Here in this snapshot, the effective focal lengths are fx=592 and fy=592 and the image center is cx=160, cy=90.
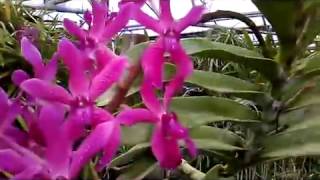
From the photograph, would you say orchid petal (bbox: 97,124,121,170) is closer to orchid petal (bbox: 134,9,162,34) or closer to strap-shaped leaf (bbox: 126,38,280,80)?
orchid petal (bbox: 134,9,162,34)

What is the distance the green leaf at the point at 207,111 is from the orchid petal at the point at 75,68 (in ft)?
0.54

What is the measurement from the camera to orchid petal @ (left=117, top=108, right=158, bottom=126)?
312mm

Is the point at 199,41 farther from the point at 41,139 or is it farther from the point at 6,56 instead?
the point at 6,56

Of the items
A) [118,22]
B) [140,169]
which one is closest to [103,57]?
[118,22]

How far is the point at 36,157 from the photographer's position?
0.97ft

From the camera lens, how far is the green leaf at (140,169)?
45cm

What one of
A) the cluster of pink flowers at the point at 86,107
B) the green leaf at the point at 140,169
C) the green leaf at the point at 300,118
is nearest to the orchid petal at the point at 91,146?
the cluster of pink flowers at the point at 86,107

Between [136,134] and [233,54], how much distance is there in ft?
0.40

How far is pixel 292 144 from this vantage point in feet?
1.61

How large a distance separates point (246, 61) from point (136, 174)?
0.15m

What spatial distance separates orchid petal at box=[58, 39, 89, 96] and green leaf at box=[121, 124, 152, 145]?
140 millimetres

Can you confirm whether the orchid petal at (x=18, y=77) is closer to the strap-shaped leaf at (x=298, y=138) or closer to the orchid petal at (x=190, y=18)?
the orchid petal at (x=190, y=18)

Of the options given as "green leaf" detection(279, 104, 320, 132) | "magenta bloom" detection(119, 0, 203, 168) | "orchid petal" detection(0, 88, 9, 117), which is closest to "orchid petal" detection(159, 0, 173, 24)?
"magenta bloom" detection(119, 0, 203, 168)

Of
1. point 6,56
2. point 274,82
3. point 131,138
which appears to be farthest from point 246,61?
point 6,56
